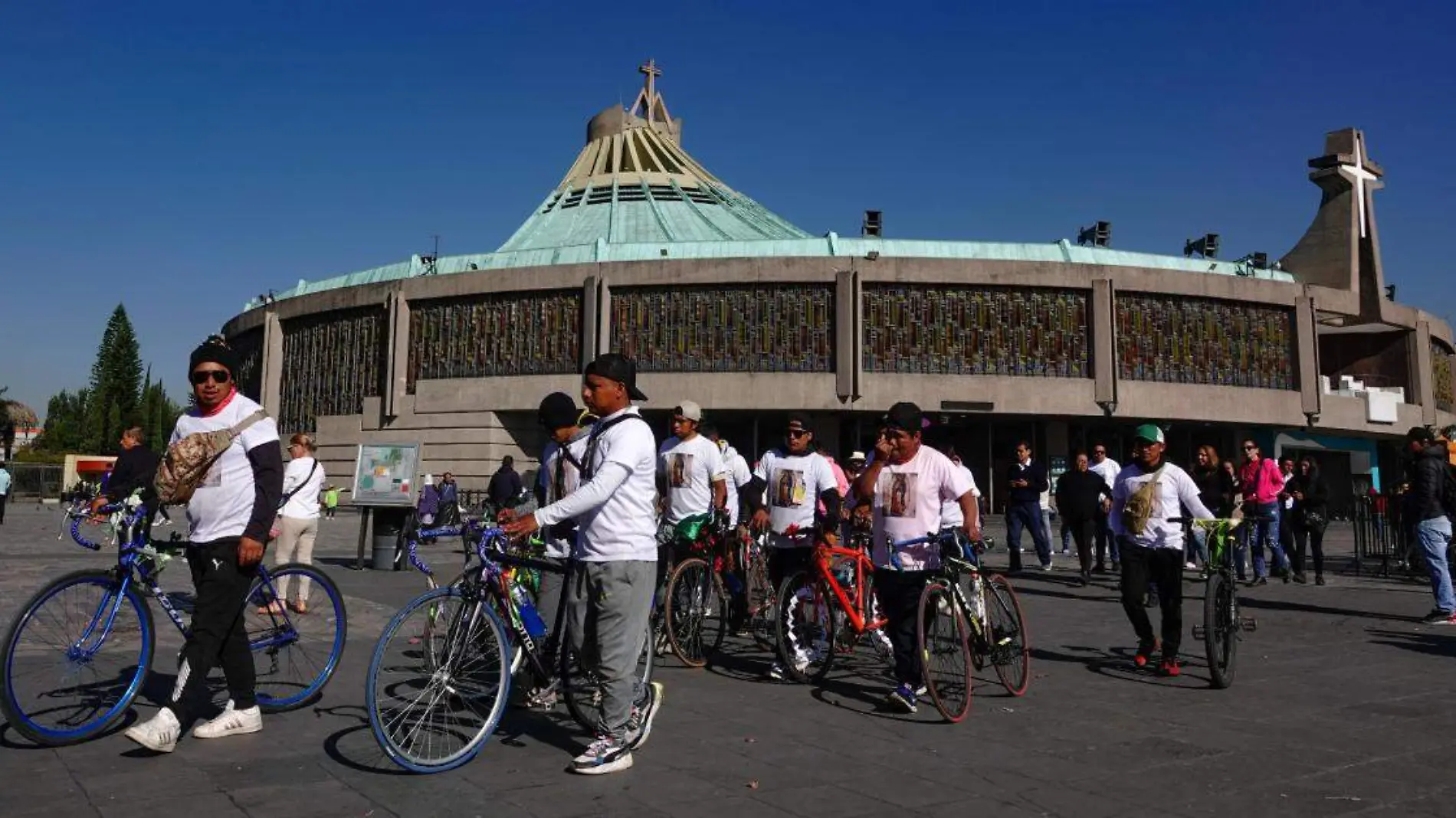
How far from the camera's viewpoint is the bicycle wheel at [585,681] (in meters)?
4.68

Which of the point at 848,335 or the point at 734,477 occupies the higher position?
the point at 848,335

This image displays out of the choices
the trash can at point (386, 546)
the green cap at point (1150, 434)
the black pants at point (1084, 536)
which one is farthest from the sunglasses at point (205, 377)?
the black pants at point (1084, 536)

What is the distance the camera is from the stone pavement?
388cm

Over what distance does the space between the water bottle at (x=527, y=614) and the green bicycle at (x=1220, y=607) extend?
4242mm

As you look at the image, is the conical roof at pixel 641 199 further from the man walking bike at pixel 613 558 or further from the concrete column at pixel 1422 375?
the man walking bike at pixel 613 558

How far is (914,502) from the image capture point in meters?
5.91

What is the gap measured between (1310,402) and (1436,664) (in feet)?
96.8

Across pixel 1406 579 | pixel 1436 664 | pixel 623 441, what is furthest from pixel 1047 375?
pixel 623 441

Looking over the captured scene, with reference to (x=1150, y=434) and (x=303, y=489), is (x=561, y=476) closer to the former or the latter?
(x=1150, y=434)

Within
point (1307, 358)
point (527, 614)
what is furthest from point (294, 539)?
point (1307, 358)

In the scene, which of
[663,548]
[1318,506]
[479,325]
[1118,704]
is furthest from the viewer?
[479,325]

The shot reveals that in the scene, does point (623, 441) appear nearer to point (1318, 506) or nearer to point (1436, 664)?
point (1436, 664)

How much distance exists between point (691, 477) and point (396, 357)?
1143 inches

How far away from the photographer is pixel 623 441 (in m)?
4.51
